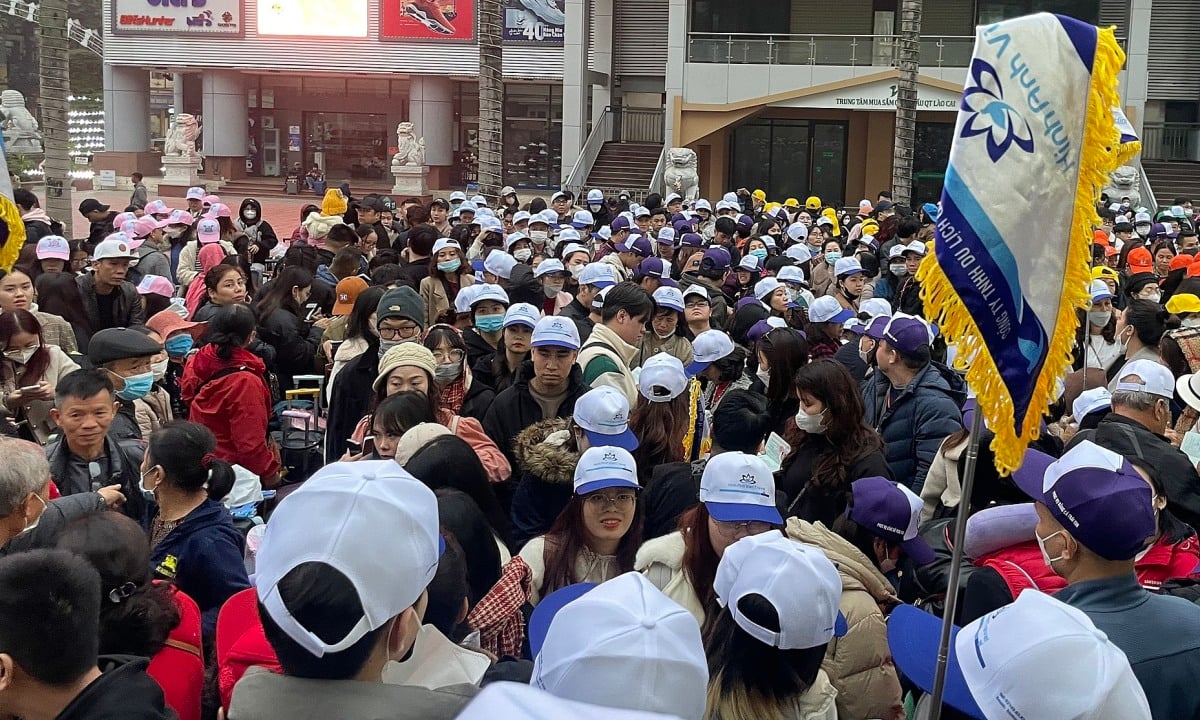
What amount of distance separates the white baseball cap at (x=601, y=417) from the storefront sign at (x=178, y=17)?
129 feet

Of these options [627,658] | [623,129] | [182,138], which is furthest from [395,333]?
[182,138]

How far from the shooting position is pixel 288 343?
8.66 m

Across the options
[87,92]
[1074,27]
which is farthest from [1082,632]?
[87,92]

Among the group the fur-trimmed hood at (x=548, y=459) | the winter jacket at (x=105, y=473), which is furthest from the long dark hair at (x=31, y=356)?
the fur-trimmed hood at (x=548, y=459)

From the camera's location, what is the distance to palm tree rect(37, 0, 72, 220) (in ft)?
53.2

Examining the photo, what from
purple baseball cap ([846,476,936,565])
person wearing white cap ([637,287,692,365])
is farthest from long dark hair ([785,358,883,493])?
person wearing white cap ([637,287,692,365])

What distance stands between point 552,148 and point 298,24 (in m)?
9.46

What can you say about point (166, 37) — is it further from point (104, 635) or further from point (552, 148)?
point (104, 635)

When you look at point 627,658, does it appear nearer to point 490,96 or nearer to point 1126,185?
point 490,96

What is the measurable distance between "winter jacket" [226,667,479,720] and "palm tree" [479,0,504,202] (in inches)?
766

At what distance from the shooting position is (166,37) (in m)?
41.1

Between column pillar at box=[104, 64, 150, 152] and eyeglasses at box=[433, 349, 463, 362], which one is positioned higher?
column pillar at box=[104, 64, 150, 152]

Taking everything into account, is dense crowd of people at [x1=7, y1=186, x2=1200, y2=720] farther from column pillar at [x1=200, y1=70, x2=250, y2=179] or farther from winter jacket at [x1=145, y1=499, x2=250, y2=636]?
column pillar at [x1=200, y1=70, x2=250, y2=179]

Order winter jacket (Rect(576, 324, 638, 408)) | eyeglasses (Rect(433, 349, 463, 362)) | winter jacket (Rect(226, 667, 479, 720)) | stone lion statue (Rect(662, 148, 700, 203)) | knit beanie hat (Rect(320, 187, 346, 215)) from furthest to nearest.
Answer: stone lion statue (Rect(662, 148, 700, 203))
knit beanie hat (Rect(320, 187, 346, 215))
eyeglasses (Rect(433, 349, 463, 362))
winter jacket (Rect(576, 324, 638, 408))
winter jacket (Rect(226, 667, 479, 720))
